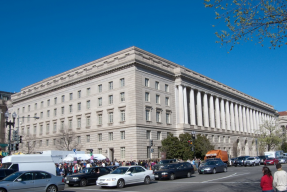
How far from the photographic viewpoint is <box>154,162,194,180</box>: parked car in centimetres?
2696

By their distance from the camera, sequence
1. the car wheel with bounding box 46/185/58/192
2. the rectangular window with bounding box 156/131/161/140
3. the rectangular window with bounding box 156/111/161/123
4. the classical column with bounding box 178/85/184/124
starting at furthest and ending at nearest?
the classical column with bounding box 178/85/184/124, the rectangular window with bounding box 156/111/161/123, the rectangular window with bounding box 156/131/161/140, the car wheel with bounding box 46/185/58/192

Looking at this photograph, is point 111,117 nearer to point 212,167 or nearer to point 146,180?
point 212,167

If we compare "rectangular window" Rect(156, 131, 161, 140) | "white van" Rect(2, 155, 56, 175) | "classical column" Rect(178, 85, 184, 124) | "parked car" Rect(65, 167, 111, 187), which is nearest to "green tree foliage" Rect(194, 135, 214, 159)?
"classical column" Rect(178, 85, 184, 124)

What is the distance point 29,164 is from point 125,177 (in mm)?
9041

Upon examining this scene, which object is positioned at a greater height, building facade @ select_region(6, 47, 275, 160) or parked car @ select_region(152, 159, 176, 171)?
building facade @ select_region(6, 47, 275, 160)

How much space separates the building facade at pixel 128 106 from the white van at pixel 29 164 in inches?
893

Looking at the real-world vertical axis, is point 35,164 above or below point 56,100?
below

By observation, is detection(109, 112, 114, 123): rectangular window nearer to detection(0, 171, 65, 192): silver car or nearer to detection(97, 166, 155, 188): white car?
detection(97, 166, 155, 188): white car

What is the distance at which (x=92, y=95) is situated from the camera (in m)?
56.6

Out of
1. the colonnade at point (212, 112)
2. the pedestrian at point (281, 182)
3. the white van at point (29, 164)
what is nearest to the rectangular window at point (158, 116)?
the colonnade at point (212, 112)

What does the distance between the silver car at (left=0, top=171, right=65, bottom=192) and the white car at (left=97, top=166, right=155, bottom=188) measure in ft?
12.8

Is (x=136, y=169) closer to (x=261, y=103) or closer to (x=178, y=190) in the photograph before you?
(x=178, y=190)

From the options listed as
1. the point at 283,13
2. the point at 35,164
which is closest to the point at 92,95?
the point at 35,164

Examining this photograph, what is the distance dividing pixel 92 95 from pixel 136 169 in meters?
34.5
